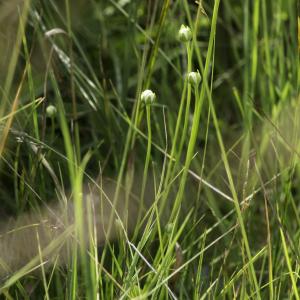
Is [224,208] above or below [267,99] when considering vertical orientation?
below

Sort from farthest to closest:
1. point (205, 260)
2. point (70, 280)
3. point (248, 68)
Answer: point (248, 68), point (205, 260), point (70, 280)

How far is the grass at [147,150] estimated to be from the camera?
3.51 ft

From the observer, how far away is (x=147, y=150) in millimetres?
1034

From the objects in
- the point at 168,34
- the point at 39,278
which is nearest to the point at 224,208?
the point at 168,34

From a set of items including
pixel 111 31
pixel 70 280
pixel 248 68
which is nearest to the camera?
pixel 70 280

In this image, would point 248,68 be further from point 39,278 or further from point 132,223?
point 39,278

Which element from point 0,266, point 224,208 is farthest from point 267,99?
point 0,266

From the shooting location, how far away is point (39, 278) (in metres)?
1.13

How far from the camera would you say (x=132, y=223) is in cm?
135

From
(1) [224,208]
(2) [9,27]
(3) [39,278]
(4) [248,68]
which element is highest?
(2) [9,27]

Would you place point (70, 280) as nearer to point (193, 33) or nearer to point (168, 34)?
point (193, 33)

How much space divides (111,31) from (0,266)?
2.47ft

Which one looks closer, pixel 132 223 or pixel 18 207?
pixel 18 207

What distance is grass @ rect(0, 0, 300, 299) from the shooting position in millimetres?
1070
